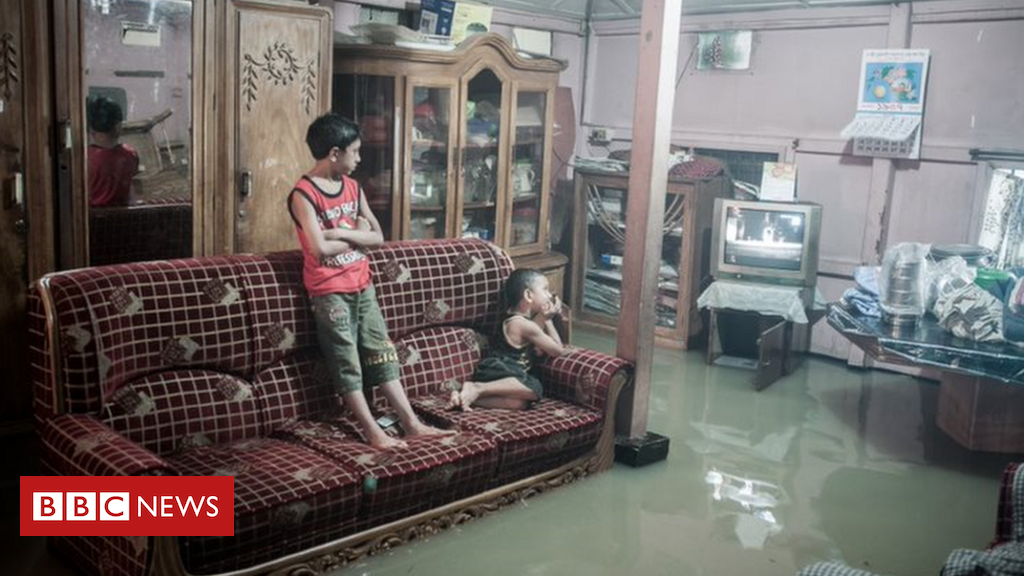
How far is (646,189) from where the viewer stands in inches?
155

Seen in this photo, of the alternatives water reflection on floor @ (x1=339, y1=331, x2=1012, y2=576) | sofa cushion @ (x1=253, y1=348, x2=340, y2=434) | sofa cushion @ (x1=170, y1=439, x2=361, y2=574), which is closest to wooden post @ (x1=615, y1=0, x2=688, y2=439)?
water reflection on floor @ (x1=339, y1=331, x2=1012, y2=576)

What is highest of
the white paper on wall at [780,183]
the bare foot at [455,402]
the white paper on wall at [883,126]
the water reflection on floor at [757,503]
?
the white paper on wall at [883,126]

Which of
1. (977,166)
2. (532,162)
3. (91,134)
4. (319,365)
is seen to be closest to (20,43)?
(91,134)

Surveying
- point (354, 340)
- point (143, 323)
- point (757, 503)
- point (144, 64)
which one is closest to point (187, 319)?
point (143, 323)

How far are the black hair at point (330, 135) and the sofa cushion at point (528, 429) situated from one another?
3.34ft

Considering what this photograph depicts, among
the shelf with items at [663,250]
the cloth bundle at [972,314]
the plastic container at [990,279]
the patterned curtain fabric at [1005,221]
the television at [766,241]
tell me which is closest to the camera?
the cloth bundle at [972,314]

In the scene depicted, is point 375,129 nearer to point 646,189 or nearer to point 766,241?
point 646,189

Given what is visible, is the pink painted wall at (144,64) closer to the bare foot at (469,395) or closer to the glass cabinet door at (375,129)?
the glass cabinet door at (375,129)

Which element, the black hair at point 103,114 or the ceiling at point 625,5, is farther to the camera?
the ceiling at point 625,5

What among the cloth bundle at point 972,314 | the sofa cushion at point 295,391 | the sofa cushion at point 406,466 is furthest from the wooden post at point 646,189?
the cloth bundle at point 972,314

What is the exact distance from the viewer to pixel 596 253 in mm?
6633

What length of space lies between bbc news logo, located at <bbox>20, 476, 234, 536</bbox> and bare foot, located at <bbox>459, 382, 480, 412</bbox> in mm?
1074

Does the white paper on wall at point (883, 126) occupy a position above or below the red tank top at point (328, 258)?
above

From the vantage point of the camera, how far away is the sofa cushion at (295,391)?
333 cm
